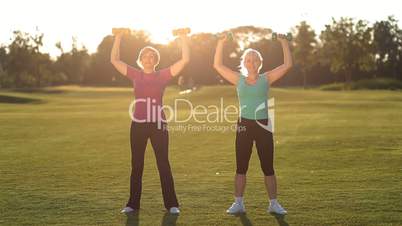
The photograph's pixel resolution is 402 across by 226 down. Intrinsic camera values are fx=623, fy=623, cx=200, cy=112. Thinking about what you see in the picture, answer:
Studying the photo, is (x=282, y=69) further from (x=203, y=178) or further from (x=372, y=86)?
(x=372, y=86)

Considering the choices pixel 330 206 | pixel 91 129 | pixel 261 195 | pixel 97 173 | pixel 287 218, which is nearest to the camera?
pixel 287 218

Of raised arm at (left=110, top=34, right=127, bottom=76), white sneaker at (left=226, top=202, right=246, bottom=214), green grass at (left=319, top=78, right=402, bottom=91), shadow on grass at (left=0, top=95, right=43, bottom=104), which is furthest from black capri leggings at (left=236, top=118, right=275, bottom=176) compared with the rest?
green grass at (left=319, top=78, right=402, bottom=91)

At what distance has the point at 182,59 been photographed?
8.87m

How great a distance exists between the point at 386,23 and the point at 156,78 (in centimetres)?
10729

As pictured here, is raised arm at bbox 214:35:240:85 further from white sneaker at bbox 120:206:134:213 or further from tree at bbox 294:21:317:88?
tree at bbox 294:21:317:88

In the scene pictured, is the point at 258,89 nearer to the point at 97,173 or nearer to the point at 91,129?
the point at 97,173

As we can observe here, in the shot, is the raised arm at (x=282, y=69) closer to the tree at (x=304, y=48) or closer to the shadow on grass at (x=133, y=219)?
the shadow on grass at (x=133, y=219)

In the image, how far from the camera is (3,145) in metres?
18.3

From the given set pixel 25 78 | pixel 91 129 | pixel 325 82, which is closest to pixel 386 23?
pixel 325 82

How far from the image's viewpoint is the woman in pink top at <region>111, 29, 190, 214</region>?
28.2ft

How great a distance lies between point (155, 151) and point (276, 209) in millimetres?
1863

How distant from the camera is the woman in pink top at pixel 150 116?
8.59 metres

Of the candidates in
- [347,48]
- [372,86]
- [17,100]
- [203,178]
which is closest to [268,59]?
[347,48]

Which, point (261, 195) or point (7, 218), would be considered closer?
point (7, 218)
